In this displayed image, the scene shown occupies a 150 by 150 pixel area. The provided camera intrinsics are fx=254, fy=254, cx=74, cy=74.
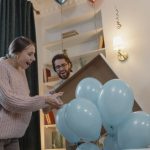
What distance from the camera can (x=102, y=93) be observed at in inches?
62.8

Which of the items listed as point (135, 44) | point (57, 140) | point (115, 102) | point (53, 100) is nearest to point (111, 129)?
point (115, 102)

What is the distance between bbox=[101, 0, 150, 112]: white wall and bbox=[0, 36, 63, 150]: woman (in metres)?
1.32

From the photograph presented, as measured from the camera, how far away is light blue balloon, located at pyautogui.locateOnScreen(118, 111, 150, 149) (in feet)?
4.70

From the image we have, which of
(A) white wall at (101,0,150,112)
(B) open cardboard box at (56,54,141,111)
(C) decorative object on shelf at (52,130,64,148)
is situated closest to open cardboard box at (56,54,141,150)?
(B) open cardboard box at (56,54,141,111)

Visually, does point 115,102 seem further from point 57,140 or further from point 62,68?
point 57,140

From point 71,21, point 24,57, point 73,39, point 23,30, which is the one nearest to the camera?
point 24,57

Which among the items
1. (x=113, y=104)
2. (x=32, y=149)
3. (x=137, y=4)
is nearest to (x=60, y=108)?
(x=113, y=104)

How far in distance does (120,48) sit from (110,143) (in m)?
1.67

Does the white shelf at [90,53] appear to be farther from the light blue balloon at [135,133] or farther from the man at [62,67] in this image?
the light blue balloon at [135,133]

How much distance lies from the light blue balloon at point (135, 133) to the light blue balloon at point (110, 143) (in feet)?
0.44

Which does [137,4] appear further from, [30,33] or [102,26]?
[30,33]

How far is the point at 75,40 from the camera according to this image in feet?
11.9

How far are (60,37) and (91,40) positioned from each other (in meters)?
0.52

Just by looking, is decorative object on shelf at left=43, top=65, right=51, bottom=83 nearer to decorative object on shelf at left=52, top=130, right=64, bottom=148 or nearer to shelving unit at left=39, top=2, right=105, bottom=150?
shelving unit at left=39, top=2, right=105, bottom=150
